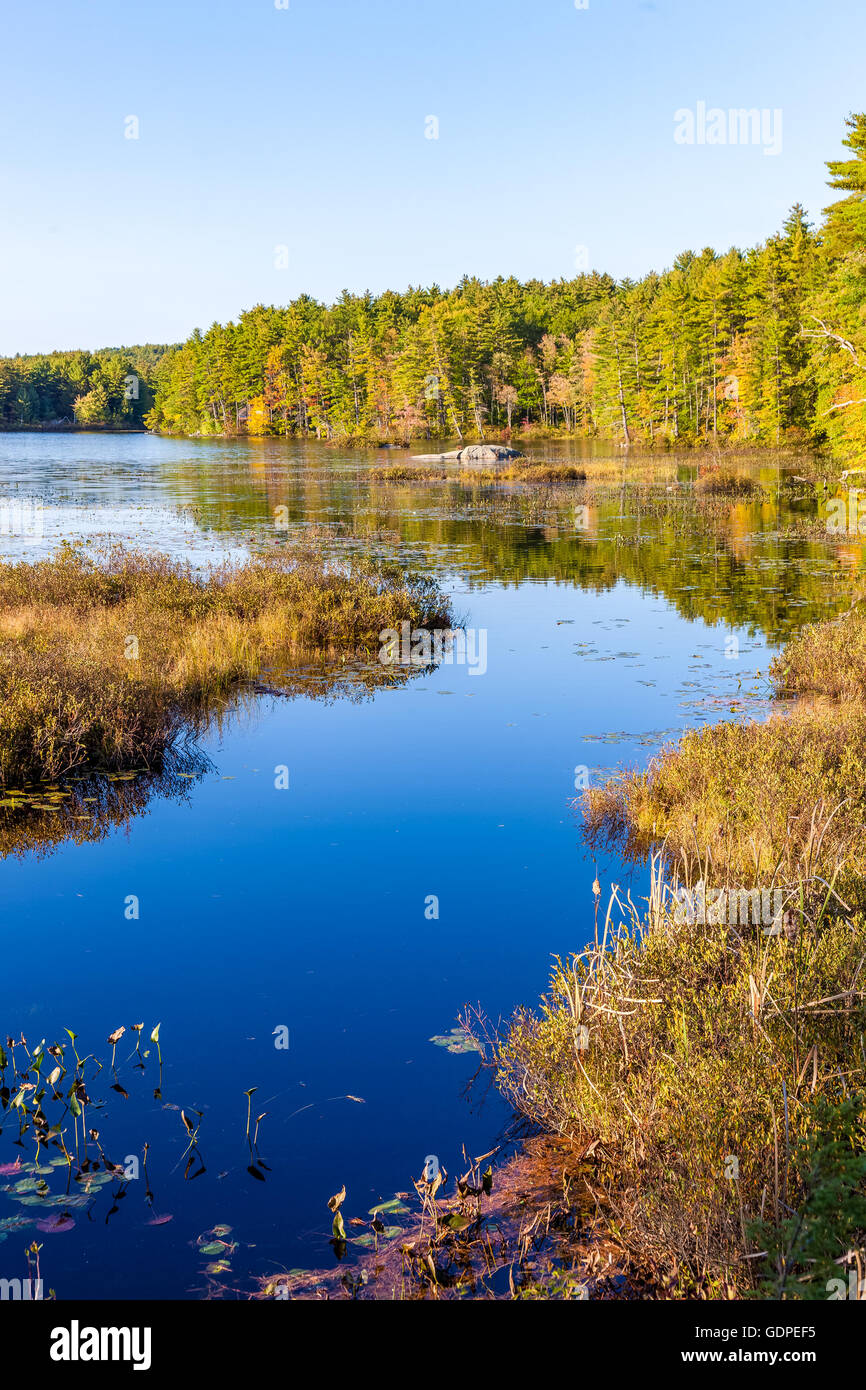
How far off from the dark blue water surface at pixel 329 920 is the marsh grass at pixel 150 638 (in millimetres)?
988

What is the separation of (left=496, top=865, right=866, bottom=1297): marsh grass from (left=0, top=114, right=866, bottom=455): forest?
30.8 meters

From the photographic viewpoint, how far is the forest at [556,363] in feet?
172

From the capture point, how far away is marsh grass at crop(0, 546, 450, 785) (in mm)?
11266

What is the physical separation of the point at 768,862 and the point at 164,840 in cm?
574

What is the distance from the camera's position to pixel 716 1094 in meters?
4.43

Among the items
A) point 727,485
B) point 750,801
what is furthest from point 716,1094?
point 727,485

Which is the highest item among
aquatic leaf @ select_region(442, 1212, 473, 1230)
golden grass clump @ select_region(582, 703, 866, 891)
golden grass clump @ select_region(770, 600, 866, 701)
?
golden grass clump @ select_region(770, 600, 866, 701)

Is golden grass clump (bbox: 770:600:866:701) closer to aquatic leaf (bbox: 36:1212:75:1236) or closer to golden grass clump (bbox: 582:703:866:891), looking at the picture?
golden grass clump (bbox: 582:703:866:891)

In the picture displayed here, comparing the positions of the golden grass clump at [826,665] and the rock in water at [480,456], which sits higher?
the rock in water at [480,456]

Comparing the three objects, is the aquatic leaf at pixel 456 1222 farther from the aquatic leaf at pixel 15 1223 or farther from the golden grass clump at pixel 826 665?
the golden grass clump at pixel 826 665

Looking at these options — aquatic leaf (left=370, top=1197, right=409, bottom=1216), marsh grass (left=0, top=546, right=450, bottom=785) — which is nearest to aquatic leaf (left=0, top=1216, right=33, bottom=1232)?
aquatic leaf (left=370, top=1197, right=409, bottom=1216)

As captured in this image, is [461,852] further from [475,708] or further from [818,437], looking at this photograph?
[818,437]

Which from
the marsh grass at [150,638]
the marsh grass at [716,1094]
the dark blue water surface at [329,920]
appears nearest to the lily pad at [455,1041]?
the dark blue water surface at [329,920]

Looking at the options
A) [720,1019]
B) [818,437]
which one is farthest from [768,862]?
[818,437]
